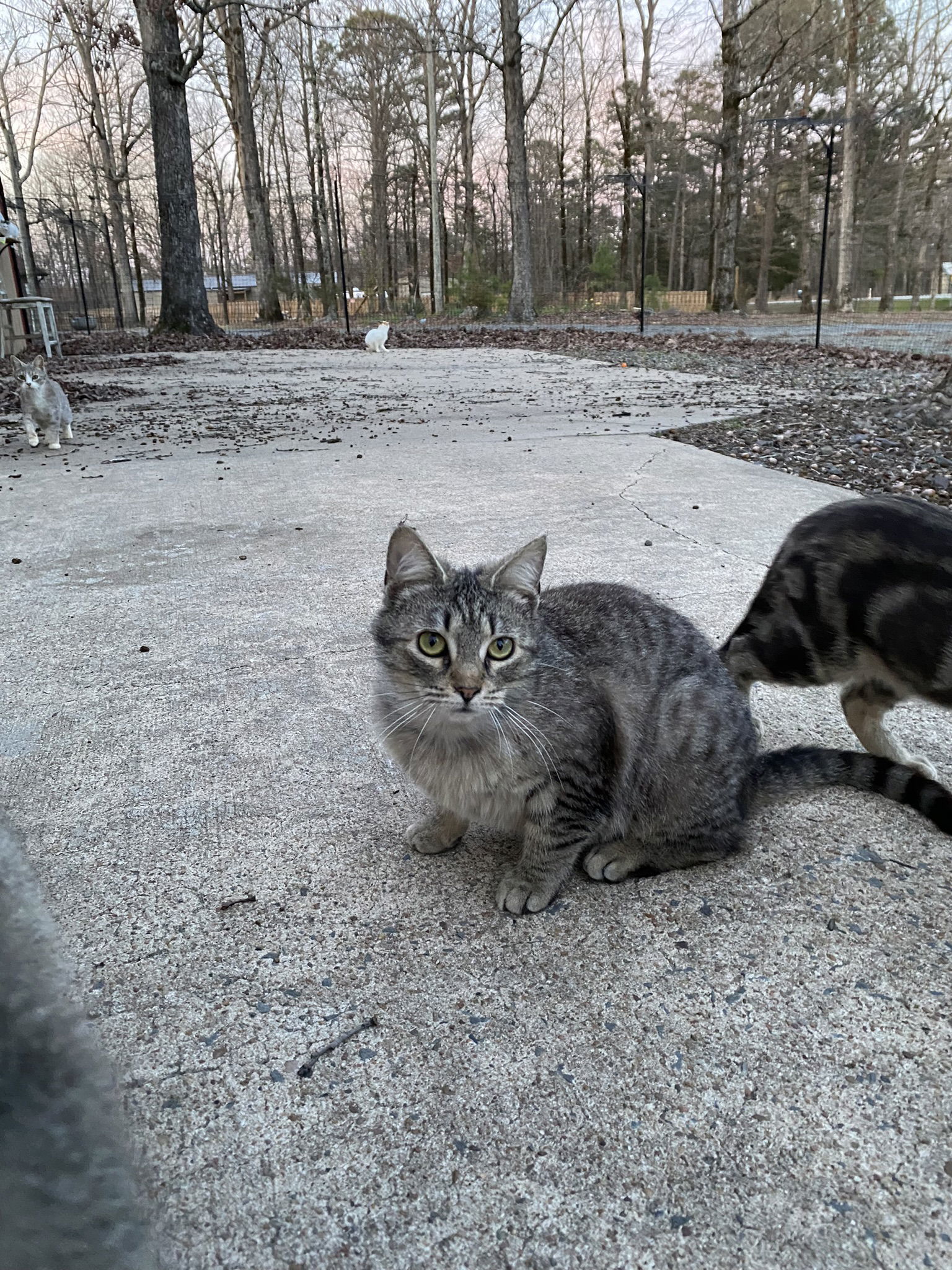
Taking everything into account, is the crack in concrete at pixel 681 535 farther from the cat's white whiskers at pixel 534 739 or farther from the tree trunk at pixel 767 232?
the tree trunk at pixel 767 232

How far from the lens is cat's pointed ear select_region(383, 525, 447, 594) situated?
82.3 inches

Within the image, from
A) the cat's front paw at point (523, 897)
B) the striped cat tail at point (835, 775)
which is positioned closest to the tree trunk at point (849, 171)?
the striped cat tail at point (835, 775)

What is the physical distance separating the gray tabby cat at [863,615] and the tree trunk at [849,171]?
92.0 ft

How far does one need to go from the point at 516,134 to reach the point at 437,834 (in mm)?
23936

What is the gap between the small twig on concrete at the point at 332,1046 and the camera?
1.56 meters

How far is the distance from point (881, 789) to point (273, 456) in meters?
6.11

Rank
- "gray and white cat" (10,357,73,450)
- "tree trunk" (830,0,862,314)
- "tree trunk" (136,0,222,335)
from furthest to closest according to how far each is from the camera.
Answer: "tree trunk" (830,0,862,314), "tree trunk" (136,0,222,335), "gray and white cat" (10,357,73,450)

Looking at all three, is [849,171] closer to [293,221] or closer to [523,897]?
[293,221]

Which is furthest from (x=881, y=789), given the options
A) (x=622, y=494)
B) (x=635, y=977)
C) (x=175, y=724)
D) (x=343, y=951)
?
(x=622, y=494)

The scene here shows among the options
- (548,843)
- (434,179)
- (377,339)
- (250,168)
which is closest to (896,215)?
(434,179)

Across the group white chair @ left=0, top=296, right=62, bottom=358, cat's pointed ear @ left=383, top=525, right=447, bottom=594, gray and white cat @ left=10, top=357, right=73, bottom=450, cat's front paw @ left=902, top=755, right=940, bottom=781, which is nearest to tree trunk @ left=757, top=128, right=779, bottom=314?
white chair @ left=0, top=296, right=62, bottom=358

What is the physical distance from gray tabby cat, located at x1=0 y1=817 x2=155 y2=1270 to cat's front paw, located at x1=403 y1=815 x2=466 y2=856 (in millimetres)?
1446

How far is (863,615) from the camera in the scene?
238cm

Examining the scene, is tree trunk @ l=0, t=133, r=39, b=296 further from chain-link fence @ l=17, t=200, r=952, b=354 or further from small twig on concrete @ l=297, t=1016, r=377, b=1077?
small twig on concrete @ l=297, t=1016, r=377, b=1077
